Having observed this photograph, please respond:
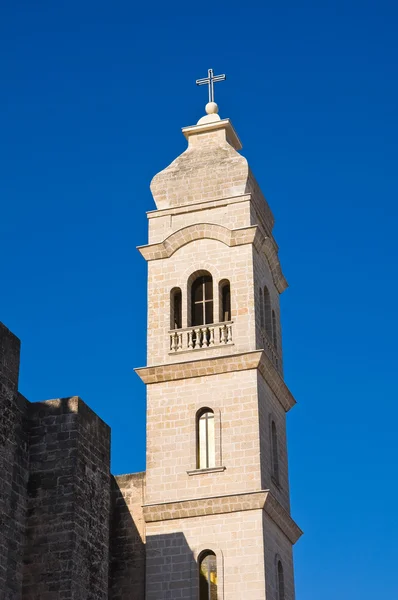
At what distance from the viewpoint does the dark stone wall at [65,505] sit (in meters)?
25.3

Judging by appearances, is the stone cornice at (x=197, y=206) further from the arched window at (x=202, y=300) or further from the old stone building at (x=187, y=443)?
the arched window at (x=202, y=300)

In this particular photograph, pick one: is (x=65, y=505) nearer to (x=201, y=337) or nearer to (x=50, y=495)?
(x=50, y=495)

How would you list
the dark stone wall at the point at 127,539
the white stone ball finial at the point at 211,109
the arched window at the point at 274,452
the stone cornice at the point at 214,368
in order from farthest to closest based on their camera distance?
the white stone ball finial at the point at 211,109
the arched window at the point at 274,452
the stone cornice at the point at 214,368
the dark stone wall at the point at 127,539

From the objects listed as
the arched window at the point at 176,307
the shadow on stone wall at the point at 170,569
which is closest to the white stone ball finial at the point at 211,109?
the arched window at the point at 176,307

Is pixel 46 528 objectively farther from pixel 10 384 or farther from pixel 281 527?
pixel 281 527

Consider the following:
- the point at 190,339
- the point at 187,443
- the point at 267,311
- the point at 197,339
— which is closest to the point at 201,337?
the point at 197,339

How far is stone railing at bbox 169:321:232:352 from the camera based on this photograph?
3441 cm

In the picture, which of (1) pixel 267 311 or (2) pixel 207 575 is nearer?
(2) pixel 207 575

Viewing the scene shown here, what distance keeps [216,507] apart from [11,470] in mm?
8080

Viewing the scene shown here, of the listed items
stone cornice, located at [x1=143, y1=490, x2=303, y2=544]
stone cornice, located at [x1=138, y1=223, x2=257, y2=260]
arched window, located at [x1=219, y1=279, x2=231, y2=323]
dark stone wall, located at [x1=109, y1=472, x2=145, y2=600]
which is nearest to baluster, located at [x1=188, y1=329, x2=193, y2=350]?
arched window, located at [x1=219, y1=279, x2=231, y2=323]

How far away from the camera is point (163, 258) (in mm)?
36406

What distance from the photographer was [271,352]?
3606cm

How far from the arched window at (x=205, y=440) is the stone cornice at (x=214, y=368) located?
1176 mm

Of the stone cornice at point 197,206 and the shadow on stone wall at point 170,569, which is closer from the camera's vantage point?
the shadow on stone wall at point 170,569
